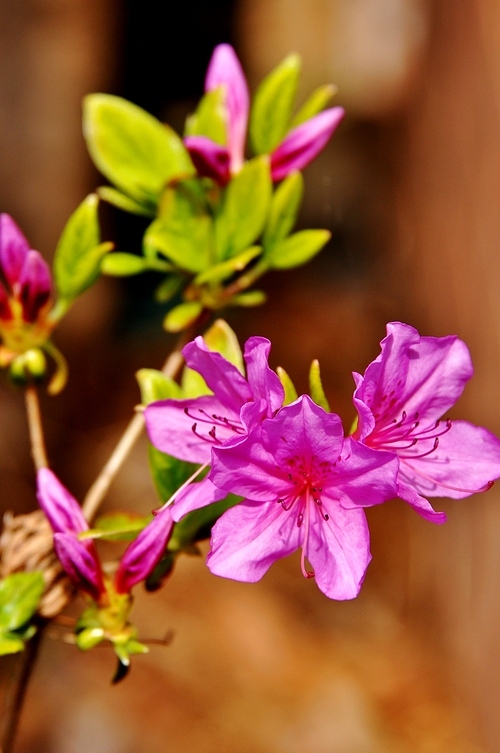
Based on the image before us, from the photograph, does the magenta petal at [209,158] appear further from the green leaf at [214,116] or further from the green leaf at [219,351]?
the green leaf at [219,351]

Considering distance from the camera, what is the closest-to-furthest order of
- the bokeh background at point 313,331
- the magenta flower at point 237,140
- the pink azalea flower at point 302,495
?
the pink azalea flower at point 302,495 < the magenta flower at point 237,140 < the bokeh background at point 313,331

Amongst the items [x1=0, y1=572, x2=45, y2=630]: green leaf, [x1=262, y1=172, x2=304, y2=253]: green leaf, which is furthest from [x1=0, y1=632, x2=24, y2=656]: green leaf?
[x1=262, y1=172, x2=304, y2=253]: green leaf

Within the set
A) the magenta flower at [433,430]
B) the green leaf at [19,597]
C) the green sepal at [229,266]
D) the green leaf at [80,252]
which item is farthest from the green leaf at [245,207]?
the green leaf at [19,597]

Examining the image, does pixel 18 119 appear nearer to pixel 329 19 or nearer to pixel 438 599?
pixel 329 19

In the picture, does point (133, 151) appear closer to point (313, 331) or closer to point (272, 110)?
point (272, 110)

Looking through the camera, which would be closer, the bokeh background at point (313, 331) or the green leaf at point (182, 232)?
the green leaf at point (182, 232)

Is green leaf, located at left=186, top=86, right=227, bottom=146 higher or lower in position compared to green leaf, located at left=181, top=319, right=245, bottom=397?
higher

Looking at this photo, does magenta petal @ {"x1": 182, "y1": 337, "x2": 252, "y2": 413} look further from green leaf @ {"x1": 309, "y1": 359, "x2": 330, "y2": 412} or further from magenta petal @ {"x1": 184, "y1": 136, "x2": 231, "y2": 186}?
magenta petal @ {"x1": 184, "y1": 136, "x2": 231, "y2": 186}
